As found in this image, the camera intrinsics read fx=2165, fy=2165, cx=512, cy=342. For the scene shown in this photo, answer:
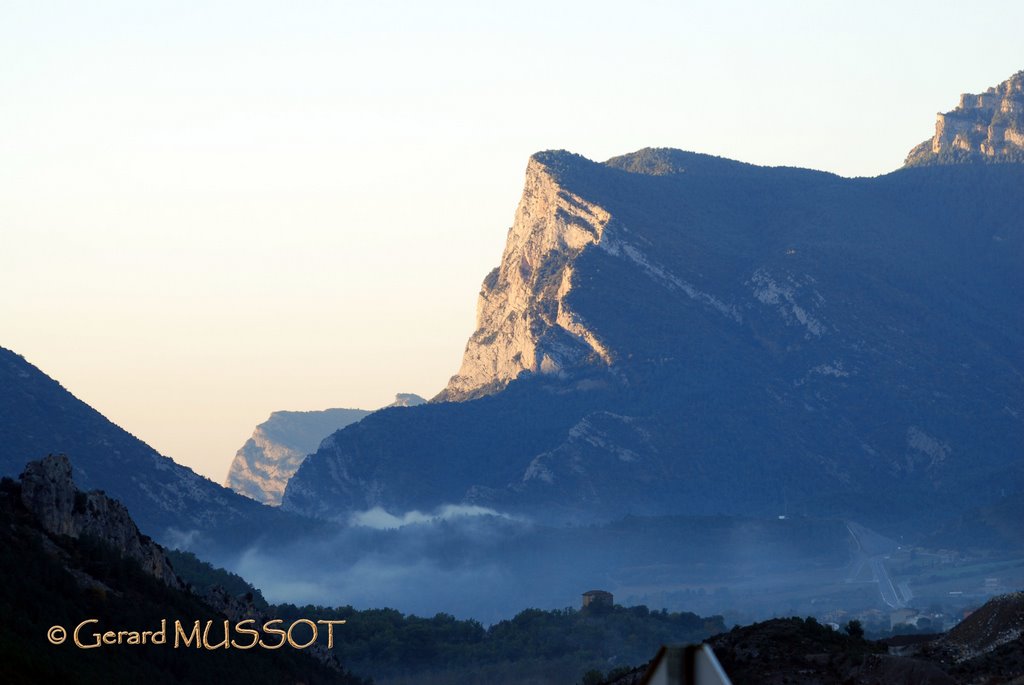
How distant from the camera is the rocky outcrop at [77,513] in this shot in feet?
449

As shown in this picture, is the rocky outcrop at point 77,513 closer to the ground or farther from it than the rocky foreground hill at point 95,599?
farther from it

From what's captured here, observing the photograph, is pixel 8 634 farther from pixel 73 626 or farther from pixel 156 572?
pixel 156 572

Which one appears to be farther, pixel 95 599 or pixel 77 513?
pixel 77 513

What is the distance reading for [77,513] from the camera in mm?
141125

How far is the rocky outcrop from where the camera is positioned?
13675 centimetres

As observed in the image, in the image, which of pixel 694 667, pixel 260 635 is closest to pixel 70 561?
pixel 260 635

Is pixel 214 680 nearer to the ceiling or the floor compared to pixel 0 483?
nearer to the floor

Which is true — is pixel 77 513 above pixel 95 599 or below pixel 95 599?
above

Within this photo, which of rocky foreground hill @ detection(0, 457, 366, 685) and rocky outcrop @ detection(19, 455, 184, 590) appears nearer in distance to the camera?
rocky foreground hill @ detection(0, 457, 366, 685)

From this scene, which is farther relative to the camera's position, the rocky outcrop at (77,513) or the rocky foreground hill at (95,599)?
the rocky outcrop at (77,513)

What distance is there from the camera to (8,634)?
9762 cm

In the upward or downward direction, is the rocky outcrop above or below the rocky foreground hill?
above

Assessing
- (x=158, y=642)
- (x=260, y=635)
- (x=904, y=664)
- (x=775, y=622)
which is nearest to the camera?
(x=904, y=664)

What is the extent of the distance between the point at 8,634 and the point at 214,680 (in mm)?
27318
